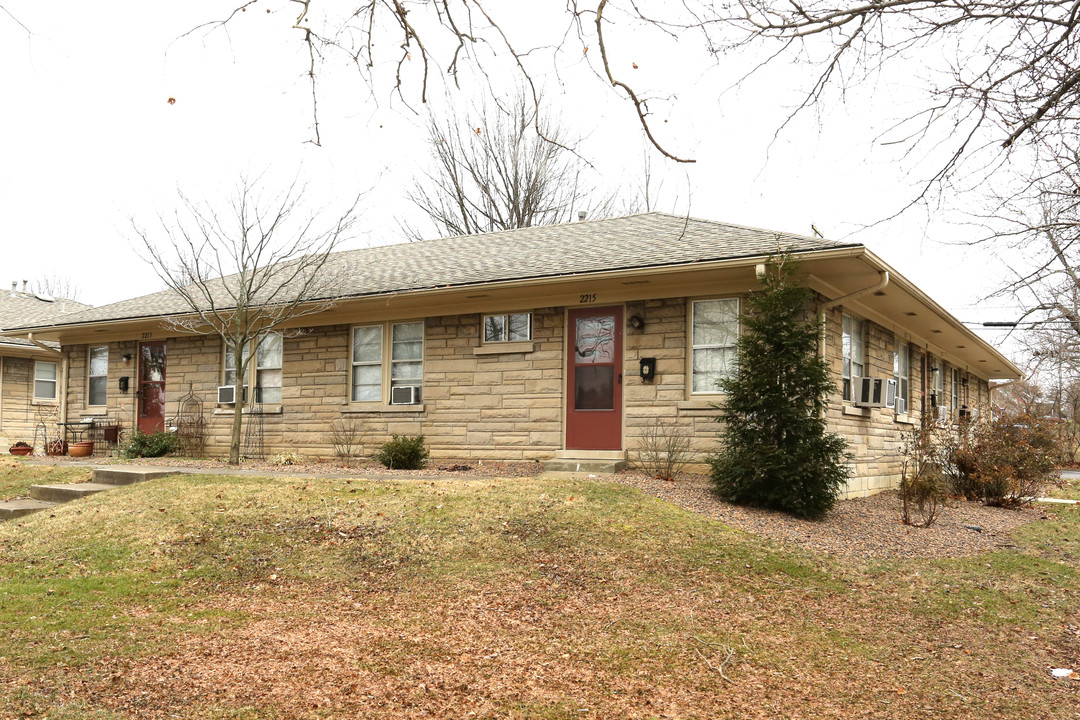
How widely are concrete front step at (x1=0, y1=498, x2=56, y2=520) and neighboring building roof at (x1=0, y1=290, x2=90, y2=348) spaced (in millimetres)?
11590

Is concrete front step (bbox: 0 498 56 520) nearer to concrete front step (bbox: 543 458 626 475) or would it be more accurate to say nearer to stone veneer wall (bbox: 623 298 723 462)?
concrete front step (bbox: 543 458 626 475)

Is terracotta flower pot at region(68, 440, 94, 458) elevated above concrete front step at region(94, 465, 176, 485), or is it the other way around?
concrete front step at region(94, 465, 176, 485)

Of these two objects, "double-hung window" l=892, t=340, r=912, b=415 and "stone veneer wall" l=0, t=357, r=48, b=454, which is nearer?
"double-hung window" l=892, t=340, r=912, b=415

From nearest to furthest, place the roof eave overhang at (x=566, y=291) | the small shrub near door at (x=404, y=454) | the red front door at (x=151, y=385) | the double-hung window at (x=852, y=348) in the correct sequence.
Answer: the roof eave overhang at (x=566, y=291) → the double-hung window at (x=852, y=348) → the small shrub near door at (x=404, y=454) → the red front door at (x=151, y=385)

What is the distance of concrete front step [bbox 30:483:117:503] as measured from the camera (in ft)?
32.5

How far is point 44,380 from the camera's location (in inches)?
842

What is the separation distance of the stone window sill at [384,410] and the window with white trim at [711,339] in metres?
4.65

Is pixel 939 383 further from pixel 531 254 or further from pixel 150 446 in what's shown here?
pixel 150 446

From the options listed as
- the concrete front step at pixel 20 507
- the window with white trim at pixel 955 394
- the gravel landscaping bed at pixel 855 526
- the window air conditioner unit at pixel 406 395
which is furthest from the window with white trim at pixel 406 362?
the window with white trim at pixel 955 394

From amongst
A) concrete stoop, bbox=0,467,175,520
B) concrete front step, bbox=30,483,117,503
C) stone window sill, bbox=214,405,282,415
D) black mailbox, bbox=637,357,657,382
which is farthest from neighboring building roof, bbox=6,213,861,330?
concrete front step, bbox=30,483,117,503

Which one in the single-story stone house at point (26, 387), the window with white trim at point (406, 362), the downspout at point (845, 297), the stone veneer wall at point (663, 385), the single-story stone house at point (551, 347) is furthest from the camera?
the single-story stone house at point (26, 387)

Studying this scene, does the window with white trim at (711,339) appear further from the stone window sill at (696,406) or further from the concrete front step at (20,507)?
the concrete front step at (20,507)

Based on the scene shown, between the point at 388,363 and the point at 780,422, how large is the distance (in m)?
7.09

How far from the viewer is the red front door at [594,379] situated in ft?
39.5
